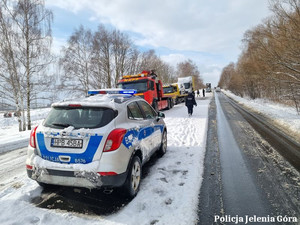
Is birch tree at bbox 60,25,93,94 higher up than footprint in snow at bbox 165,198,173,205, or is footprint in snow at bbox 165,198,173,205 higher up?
birch tree at bbox 60,25,93,94

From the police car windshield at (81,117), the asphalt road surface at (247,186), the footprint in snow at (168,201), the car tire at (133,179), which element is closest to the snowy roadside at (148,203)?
the footprint in snow at (168,201)

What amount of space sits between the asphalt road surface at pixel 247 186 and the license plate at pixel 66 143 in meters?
2.13

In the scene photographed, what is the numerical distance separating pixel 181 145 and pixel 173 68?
6386 centimetres

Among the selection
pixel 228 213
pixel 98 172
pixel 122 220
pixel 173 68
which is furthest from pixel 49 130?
pixel 173 68

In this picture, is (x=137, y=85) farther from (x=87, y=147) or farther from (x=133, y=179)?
(x=87, y=147)

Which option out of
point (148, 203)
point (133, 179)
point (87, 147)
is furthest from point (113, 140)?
point (148, 203)

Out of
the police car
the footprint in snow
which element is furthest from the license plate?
the footprint in snow

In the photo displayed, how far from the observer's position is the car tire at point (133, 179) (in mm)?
3176

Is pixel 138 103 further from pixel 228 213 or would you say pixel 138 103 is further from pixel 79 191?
pixel 228 213

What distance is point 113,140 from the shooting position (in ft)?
9.82

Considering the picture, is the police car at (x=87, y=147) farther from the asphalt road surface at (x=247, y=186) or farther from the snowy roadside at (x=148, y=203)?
the asphalt road surface at (x=247, y=186)

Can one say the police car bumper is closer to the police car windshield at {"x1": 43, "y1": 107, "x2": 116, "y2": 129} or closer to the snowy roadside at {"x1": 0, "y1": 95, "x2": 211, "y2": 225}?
the snowy roadside at {"x1": 0, "y1": 95, "x2": 211, "y2": 225}

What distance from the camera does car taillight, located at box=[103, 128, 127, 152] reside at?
9.69ft

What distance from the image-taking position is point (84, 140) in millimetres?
2988
